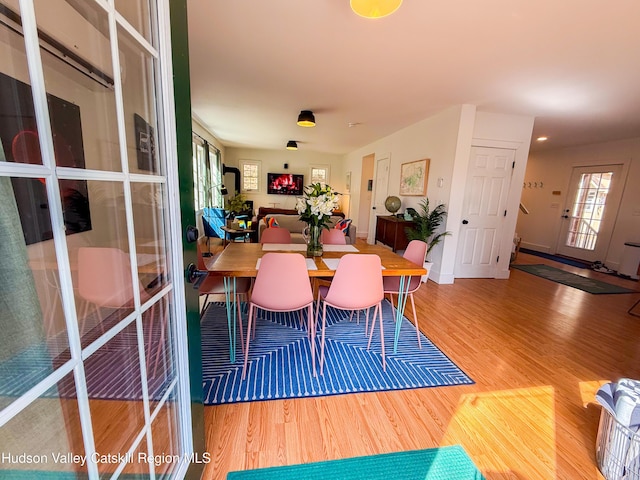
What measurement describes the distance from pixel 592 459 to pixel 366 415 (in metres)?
1.12

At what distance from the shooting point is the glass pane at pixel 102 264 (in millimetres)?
585

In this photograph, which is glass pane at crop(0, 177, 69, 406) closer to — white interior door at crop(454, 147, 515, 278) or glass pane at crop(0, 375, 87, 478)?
glass pane at crop(0, 375, 87, 478)

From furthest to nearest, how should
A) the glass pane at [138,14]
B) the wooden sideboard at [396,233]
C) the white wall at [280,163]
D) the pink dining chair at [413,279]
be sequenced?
the white wall at [280,163], the wooden sideboard at [396,233], the pink dining chair at [413,279], the glass pane at [138,14]

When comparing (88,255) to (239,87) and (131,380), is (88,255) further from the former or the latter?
(239,87)

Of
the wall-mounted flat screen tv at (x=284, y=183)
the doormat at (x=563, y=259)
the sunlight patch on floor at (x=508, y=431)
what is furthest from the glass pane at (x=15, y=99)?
the wall-mounted flat screen tv at (x=284, y=183)

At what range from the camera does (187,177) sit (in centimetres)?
95

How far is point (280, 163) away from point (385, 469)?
8.48 meters

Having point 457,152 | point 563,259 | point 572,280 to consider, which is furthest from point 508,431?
point 563,259

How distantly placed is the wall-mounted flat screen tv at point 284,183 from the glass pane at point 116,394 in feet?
27.2

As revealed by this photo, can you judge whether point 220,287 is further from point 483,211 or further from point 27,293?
point 483,211

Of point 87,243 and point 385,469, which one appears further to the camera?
point 385,469

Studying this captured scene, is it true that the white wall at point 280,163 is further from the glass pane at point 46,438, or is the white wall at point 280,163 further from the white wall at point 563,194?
the glass pane at point 46,438

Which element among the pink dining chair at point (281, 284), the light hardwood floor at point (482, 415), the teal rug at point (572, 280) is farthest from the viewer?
the teal rug at point (572, 280)

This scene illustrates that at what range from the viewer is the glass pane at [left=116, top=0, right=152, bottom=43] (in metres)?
0.69
